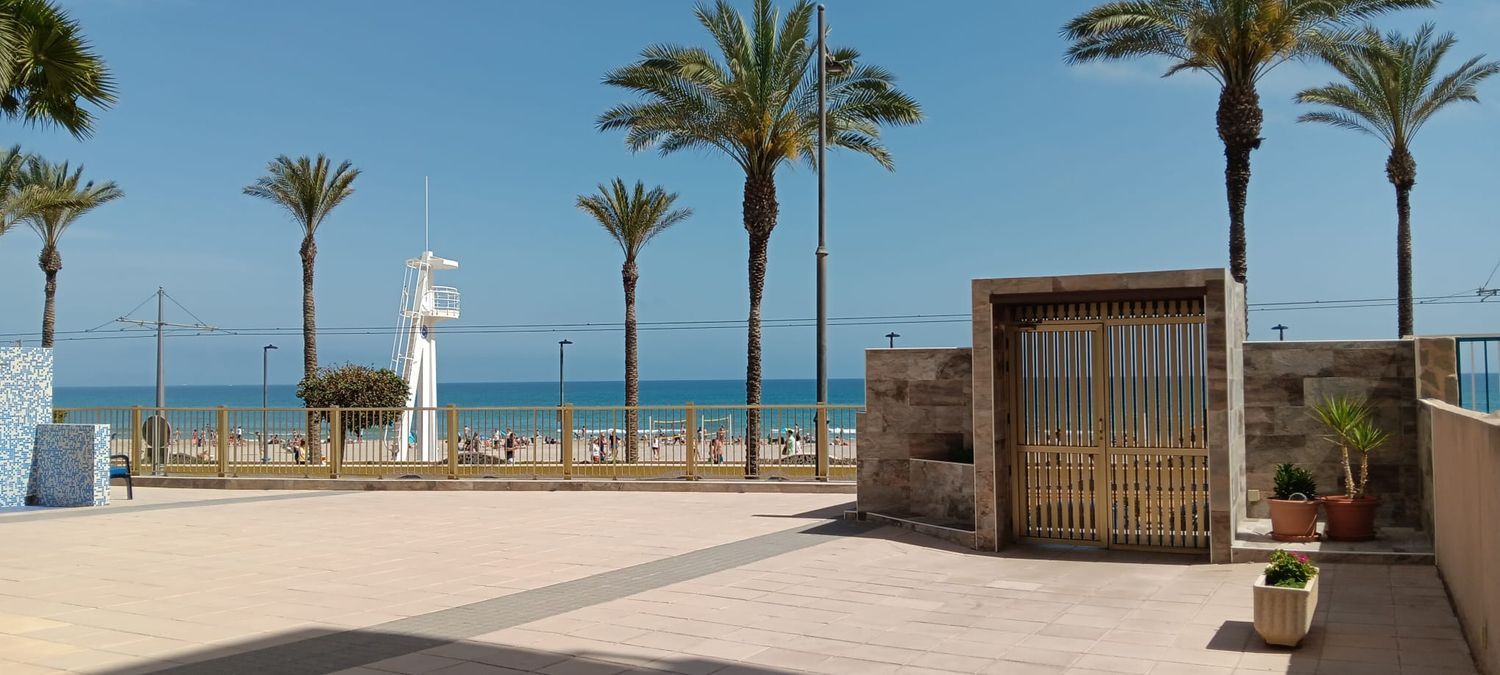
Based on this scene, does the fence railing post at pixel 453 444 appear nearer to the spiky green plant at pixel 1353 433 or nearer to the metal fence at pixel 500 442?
the metal fence at pixel 500 442

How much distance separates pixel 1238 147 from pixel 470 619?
19.8 meters

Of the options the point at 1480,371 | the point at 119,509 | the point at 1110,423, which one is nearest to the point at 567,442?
the point at 119,509

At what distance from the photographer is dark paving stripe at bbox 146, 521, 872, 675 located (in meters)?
7.59

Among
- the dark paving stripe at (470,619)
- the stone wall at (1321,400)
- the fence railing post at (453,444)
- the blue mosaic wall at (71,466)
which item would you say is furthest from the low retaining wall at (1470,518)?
the blue mosaic wall at (71,466)

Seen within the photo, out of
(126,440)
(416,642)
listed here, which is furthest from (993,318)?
(126,440)

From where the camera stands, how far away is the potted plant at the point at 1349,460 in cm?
1174

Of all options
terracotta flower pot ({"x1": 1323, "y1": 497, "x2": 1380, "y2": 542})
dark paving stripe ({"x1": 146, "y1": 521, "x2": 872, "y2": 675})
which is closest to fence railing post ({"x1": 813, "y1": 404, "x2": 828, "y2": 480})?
dark paving stripe ({"x1": 146, "y1": 521, "x2": 872, "y2": 675})

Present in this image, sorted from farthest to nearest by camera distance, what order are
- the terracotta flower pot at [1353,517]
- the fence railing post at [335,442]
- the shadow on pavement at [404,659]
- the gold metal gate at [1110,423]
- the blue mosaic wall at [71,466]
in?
the fence railing post at [335,442], the blue mosaic wall at [71,466], the gold metal gate at [1110,423], the terracotta flower pot at [1353,517], the shadow on pavement at [404,659]

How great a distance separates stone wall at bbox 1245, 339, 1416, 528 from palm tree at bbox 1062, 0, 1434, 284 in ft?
32.4

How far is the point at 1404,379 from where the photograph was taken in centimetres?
1281

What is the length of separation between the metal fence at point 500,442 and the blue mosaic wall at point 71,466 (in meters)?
3.50

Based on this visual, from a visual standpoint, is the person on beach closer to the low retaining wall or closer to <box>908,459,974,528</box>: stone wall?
<box>908,459,974,528</box>: stone wall

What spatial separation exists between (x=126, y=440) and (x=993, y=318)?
19.3 metres

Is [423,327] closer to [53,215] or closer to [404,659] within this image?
[53,215]
